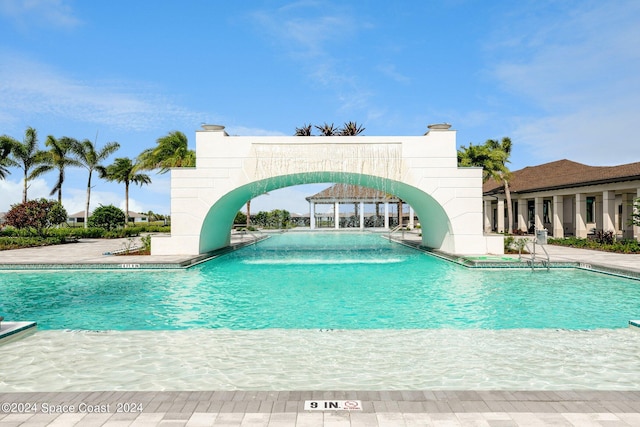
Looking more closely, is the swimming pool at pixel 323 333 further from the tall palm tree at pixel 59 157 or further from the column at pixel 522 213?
the tall palm tree at pixel 59 157

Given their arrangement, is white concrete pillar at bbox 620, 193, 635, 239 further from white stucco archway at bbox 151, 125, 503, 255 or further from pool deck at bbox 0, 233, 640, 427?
pool deck at bbox 0, 233, 640, 427

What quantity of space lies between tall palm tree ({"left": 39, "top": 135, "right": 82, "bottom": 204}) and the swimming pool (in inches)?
1258

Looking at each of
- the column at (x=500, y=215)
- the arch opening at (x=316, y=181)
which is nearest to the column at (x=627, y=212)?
the column at (x=500, y=215)

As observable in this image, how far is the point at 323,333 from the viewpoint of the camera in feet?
22.7

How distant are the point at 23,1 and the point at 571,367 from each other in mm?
15345

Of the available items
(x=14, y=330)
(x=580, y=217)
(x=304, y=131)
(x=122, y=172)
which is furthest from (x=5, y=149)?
(x=580, y=217)

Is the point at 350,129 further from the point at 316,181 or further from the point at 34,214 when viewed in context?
the point at 34,214

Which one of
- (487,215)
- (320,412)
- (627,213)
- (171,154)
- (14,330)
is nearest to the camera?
(320,412)

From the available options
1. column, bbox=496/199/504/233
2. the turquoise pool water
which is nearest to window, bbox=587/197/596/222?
column, bbox=496/199/504/233

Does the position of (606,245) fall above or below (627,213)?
below

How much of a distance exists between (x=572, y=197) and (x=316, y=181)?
26106mm

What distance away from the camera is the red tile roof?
25047mm

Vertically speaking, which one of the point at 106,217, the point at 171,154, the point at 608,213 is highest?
the point at 171,154

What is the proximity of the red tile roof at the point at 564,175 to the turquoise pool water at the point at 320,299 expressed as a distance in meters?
13.6
